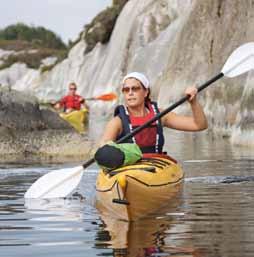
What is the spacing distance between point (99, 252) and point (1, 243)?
81 centimetres

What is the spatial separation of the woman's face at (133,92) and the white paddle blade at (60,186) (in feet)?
2.75

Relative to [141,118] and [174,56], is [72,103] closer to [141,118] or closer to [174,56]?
[174,56]

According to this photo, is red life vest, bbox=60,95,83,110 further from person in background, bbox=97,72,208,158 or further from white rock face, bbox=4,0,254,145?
person in background, bbox=97,72,208,158

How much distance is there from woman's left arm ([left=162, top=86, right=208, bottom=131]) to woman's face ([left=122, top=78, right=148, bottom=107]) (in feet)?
1.48

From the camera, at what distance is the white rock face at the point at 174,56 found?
2397cm

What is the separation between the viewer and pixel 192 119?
9305 mm

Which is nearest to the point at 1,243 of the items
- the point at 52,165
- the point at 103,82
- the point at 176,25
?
the point at 52,165

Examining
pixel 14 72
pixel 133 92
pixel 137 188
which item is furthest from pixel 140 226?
pixel 14 72

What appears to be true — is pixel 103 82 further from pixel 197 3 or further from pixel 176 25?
pixel 197 3

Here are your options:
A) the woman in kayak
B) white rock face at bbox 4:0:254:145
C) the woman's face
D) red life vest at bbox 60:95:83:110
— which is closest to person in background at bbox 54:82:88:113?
red life vest at bbox 60:95:83:110

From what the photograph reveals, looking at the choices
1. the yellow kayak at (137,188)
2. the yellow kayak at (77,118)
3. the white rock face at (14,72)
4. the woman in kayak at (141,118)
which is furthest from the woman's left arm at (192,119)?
the white rock face at (14,72)

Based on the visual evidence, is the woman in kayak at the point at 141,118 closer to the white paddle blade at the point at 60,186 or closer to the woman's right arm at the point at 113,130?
the woman's right arm at the point at 113,130

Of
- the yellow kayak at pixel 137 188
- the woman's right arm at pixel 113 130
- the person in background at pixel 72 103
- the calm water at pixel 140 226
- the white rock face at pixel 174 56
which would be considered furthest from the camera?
the person in background at pixel 72 103

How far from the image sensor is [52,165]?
46.1 feet
